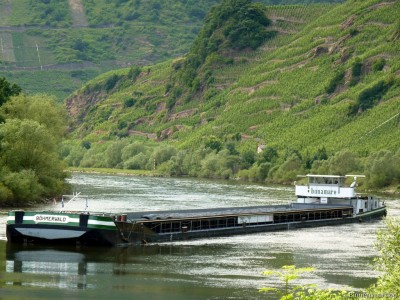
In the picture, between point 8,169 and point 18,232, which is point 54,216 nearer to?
point 18,232

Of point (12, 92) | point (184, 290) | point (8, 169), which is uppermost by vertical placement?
point (12, 92)

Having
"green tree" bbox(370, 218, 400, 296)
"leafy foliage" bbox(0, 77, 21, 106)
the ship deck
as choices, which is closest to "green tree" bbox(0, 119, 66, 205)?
"leafy foliage" bbox(0, 77, 21, 106)

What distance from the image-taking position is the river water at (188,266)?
50.6 metres

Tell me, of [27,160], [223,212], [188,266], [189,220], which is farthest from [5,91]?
[188,266]

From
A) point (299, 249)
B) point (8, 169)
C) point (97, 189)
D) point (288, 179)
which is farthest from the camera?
point (288, 179)

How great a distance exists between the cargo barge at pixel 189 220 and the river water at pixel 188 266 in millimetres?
921

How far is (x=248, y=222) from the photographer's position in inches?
3250

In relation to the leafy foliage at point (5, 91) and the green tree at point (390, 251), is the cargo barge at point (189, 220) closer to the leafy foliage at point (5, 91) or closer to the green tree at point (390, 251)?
the green tree at point (390, 251)

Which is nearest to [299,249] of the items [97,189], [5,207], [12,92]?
[5,207]

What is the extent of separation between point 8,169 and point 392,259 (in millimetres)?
64913

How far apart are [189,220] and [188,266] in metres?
15.5

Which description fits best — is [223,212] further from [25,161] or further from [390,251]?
[390,251]

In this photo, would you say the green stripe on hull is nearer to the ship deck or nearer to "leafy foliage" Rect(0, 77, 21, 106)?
the ship deck

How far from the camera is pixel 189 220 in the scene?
75.3 meters
